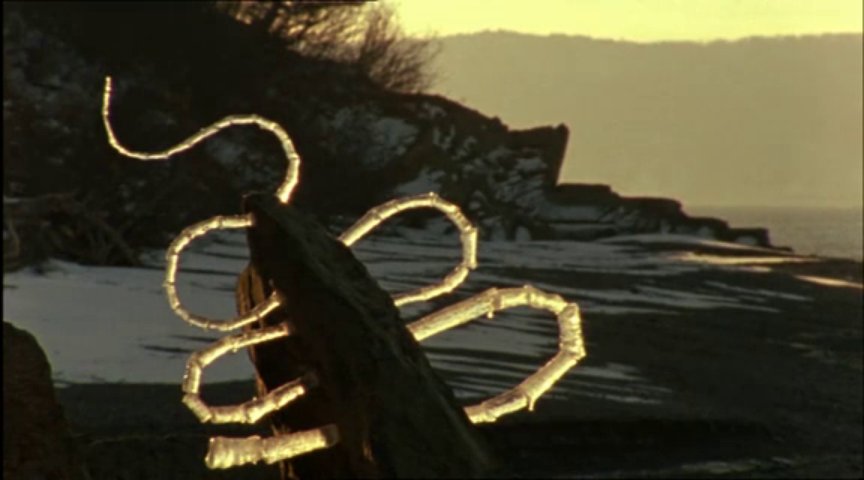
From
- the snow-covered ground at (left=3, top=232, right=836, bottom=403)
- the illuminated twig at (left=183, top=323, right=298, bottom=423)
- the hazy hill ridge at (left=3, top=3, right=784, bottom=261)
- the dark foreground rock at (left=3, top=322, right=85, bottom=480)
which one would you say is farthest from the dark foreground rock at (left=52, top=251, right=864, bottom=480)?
the illuminated twig at (left=183, top=323, right=298, bottom=423)

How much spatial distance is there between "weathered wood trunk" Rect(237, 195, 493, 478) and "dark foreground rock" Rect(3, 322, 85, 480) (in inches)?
8.6

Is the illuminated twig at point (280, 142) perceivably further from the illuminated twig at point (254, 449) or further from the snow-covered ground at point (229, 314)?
the snow-covered ground at point (229, 314)

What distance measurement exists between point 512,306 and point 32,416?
1.37 feet

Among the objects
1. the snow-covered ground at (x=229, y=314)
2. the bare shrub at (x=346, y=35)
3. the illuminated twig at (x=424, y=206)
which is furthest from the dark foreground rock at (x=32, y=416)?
the bare shrub at (x=346, y=35)

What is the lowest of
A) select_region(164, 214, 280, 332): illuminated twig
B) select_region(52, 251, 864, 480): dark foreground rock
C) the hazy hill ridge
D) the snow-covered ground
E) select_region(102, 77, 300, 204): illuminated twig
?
select_region(52, 251, 864, 480): dark foreground rock

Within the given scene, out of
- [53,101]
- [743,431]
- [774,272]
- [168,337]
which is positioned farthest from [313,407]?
[774,272]

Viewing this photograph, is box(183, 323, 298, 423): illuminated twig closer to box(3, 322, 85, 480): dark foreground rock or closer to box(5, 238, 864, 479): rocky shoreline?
box(3, 322, 85, 480): dark foreground rock

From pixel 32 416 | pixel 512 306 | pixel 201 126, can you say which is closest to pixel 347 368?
pixel 512 306

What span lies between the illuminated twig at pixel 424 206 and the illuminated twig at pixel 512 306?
4cm

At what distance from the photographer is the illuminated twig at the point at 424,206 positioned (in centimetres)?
141

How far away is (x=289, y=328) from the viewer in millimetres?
1246

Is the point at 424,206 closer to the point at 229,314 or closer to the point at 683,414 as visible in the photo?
the point at 683,414

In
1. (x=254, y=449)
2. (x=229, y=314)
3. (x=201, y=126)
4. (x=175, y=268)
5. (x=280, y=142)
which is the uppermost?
(x=201, y=126)

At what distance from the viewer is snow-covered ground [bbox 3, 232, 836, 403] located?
631 inches
